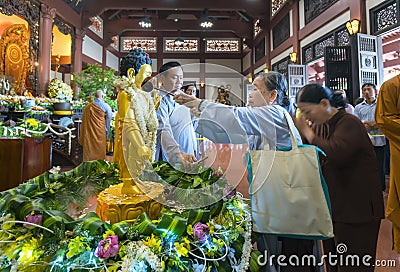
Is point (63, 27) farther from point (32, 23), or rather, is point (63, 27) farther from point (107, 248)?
point (107, 248)

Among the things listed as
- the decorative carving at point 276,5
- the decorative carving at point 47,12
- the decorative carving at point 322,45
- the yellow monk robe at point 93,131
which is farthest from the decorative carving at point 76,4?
the decorative carving at point 322,45

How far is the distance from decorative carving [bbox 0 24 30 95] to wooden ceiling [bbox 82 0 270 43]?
228 centimetres

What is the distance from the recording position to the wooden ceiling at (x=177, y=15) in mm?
8883

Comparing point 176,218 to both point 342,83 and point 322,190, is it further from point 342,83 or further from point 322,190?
point 342,83

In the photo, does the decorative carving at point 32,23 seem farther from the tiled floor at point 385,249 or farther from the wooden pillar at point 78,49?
the tiled floor at point 385,249

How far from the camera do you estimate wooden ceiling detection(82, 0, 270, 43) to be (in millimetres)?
8883

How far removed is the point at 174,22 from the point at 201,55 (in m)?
2.26

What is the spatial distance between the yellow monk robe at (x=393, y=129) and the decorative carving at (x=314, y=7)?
483cm

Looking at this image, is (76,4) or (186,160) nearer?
(186,160)

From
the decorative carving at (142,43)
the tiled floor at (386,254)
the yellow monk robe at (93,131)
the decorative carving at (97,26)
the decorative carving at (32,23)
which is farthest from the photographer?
the decorative carving at (142,43)

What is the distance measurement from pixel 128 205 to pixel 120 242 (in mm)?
184

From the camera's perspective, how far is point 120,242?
642 millimetres

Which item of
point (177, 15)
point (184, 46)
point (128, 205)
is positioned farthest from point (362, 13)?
point (184, 46)

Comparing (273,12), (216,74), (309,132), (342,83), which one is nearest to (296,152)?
(309,132)
